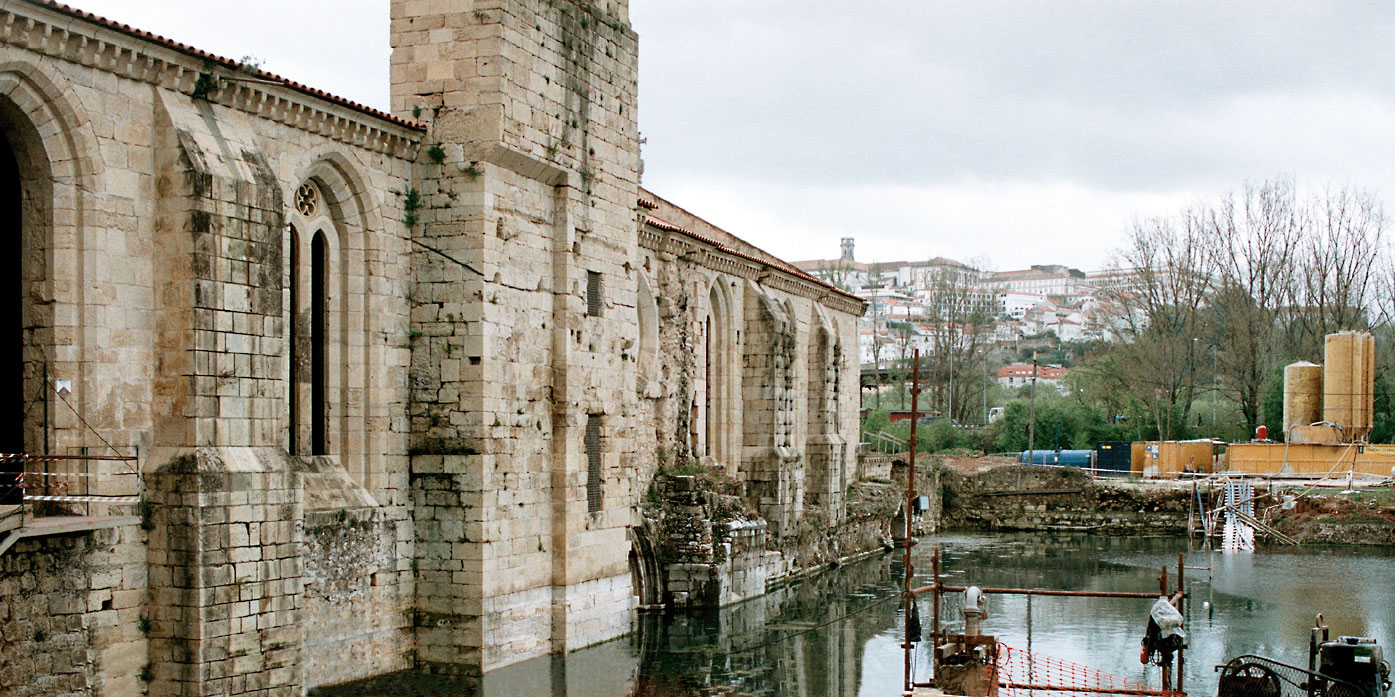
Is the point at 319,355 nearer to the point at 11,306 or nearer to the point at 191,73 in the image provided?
the point at 191,73

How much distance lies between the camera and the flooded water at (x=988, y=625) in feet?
65.4

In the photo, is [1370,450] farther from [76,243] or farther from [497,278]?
[76,243]

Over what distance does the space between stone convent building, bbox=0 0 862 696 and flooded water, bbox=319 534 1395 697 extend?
121 cm

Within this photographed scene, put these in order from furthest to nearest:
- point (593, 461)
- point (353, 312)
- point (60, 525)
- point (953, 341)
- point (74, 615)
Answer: point (953, 341) → point (593, 461) → point (353, 312) → point (74, 615) → point (60, 525)

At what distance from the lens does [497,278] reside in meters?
18.7

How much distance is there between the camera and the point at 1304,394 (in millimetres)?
50906

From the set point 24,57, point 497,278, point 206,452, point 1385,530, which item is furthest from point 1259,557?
point 24,57

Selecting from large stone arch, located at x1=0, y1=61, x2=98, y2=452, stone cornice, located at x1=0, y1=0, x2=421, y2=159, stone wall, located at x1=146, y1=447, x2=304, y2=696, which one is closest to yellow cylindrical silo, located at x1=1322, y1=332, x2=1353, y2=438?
stone cornice, located at x1=0, y1=0, x2=421, y2=159

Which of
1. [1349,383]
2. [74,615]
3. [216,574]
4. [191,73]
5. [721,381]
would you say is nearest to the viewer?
[74,615]

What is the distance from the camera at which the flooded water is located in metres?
19.9

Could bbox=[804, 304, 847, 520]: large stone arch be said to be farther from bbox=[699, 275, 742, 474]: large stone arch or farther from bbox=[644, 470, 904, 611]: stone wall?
bbox=[644, 470, 904, 611]: stone wall

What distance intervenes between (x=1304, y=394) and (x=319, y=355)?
4338 centimetres

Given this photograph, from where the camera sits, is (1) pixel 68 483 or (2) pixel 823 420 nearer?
(1) pixel 68 483

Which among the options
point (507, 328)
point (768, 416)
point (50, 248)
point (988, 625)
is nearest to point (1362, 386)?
point (768, 416)
